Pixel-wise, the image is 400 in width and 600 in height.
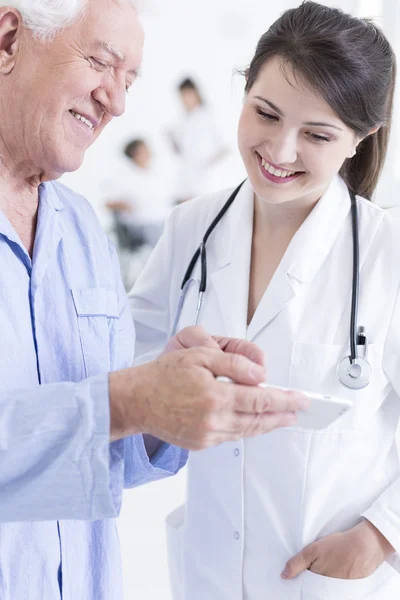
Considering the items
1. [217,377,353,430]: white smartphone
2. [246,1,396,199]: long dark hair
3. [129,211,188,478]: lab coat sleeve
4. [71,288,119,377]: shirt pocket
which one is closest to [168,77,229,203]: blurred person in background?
[129,211,188,478]: lab coat sleeve

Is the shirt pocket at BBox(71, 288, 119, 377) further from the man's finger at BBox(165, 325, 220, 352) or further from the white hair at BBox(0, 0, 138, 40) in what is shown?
the white hair at BBox(0, 0, 138, 40)

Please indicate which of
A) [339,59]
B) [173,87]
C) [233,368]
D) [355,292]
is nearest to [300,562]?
[355,292]

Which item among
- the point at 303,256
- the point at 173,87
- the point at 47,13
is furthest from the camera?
the point at 173,87

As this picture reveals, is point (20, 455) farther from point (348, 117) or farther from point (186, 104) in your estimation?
point (186, 104)

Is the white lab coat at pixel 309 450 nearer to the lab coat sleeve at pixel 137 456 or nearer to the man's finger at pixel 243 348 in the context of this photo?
the lab coat sleeve at pixel 137 456

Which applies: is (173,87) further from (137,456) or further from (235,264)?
(137,456)

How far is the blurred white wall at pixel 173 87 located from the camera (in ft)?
7.95

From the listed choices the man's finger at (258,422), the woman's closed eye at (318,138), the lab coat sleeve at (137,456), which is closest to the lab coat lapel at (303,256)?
the woman's closed eye at (318,138)

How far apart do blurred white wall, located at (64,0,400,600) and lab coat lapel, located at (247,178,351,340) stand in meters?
1.16

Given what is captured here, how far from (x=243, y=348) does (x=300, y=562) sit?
503mm

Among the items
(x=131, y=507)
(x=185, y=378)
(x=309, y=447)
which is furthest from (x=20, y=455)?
(x=131, y=507)

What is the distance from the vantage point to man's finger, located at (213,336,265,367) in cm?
94

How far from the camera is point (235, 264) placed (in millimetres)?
1453

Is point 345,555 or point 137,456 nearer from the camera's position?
point 137,456
